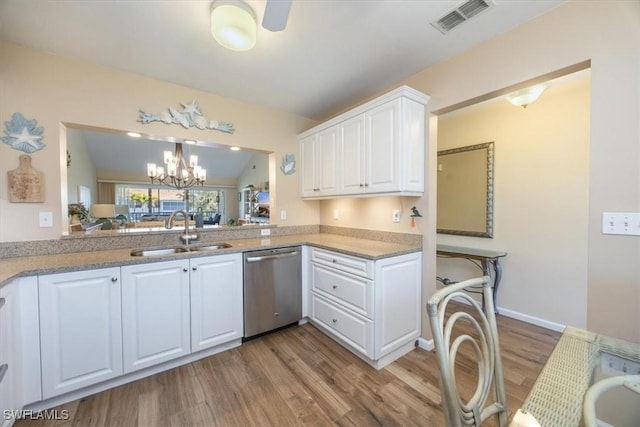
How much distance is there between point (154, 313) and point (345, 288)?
1465 mm

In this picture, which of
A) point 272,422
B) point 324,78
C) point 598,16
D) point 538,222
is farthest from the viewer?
point 538,222

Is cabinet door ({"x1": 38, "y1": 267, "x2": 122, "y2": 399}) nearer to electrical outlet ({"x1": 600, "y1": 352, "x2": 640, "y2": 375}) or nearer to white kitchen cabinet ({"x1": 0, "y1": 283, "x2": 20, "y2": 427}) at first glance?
white kitchen cabinet ({"x1": 0, "y1": 283, "x2": 20, "y2": 427})

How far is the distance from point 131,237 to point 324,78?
226 cm

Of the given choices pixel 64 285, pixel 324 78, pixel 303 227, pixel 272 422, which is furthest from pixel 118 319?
pixel 324 78

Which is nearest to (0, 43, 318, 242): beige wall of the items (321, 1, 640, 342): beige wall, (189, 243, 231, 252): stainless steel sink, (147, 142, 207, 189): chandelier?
(147, 142, 207, 189): chandelier

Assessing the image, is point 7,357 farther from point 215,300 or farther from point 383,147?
point 383,147

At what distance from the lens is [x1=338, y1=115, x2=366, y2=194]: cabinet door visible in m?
2.31

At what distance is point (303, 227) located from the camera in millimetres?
3283

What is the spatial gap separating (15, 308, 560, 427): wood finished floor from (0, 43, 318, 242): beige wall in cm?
137

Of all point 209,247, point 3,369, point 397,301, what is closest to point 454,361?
point 397,301

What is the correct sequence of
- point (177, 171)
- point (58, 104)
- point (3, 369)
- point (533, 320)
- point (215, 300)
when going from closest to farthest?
1. point (3, 369)
2. point (58, 104)
3. point (215, 300)
4. point (533, 320)
5. point (177, 171)

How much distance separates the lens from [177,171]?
11.1ft

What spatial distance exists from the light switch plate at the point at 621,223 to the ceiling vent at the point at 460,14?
1359mm

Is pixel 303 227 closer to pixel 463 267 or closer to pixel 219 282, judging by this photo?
pixel 219 282
